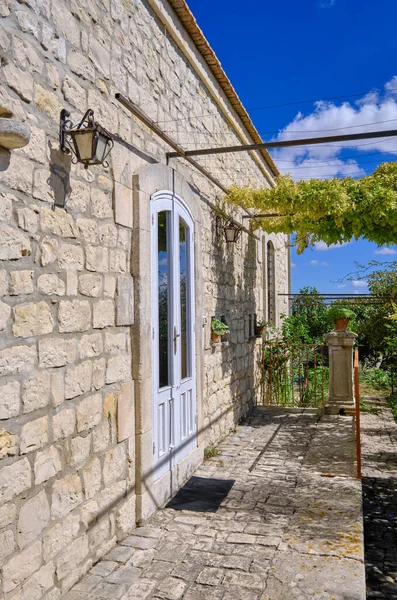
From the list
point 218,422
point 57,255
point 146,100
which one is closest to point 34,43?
point 57,255

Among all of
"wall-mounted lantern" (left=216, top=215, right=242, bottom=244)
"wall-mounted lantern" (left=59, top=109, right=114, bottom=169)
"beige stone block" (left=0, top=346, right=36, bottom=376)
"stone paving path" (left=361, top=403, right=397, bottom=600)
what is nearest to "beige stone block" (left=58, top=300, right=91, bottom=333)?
"beige stone block" (left=0, top=346, right=36, bottom=376)

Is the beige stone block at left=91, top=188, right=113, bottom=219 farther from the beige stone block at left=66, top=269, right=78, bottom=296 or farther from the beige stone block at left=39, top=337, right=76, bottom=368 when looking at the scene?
the beige stone block at left=39, top=337, right=76, bottom=368

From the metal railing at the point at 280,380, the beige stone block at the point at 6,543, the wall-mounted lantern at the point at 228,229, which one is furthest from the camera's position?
the metal railing at the point at 280,380

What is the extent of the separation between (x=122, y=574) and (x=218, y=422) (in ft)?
10.7

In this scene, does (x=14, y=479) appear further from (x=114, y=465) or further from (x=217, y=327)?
(x=217, y=327)

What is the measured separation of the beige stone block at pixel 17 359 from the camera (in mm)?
2373

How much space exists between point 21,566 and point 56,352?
3.47 ft

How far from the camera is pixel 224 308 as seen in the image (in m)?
6.71

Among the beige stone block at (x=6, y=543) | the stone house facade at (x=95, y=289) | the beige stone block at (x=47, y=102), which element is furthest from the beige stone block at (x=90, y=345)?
the beige stone block at (x=47, y=102)

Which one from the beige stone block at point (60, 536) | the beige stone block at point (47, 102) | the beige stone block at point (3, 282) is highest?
the beige stone block at point (47, 102)

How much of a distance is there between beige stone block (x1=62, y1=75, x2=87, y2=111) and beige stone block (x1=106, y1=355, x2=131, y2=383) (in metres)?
1.64

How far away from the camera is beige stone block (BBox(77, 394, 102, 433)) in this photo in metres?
3.03

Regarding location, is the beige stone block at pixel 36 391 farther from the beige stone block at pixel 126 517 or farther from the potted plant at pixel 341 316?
the potted plant at pixel 341 316

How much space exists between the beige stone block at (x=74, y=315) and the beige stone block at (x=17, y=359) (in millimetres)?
306
